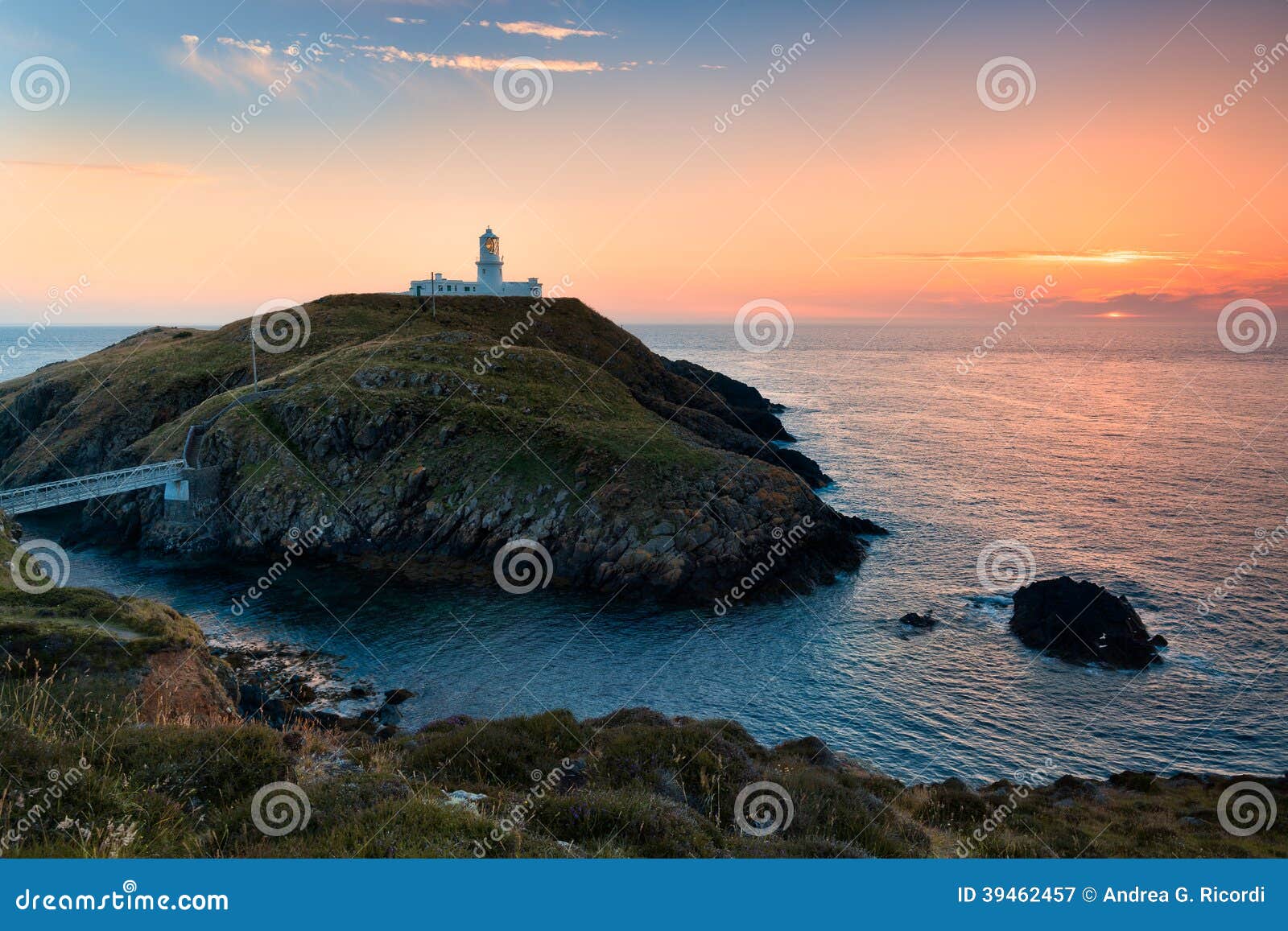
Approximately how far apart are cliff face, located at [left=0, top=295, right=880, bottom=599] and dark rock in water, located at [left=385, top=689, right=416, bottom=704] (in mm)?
16691

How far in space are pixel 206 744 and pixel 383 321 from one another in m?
90.7

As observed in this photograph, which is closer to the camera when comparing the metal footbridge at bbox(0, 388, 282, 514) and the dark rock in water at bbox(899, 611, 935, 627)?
the dark rock in water at bbox(899, 611, 935, 627)

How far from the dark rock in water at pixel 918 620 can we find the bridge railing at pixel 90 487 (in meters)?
57.2

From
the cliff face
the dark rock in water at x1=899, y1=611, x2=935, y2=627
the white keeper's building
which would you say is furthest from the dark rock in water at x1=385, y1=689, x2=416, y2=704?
the white keeper's building

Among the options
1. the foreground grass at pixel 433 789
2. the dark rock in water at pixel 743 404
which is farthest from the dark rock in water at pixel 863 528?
the dark rock in water at pixel 743 404

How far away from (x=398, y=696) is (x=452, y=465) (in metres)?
27.4

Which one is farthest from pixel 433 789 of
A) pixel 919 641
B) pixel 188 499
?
pixel 188 499

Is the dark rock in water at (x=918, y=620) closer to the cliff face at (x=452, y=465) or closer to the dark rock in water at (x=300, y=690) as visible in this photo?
the cliff face at (x=452, y=465)

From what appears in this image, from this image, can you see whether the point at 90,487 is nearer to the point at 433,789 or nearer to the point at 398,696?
the point at 398,696

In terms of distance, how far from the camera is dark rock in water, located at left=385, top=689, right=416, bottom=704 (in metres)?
33.0

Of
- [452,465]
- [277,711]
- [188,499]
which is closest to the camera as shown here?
[277,711]

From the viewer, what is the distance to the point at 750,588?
4856 centimetres

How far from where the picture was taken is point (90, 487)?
51.4m

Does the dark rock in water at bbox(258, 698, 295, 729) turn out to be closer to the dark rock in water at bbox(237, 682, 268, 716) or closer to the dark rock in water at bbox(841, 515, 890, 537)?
the dark rock in water at bbox(237, 682, 268, 716)
